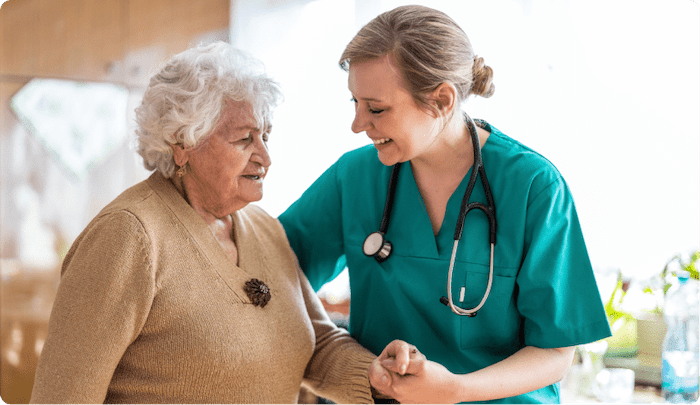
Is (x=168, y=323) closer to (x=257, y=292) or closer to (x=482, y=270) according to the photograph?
(x=257, y=292)

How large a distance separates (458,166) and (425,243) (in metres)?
0.20

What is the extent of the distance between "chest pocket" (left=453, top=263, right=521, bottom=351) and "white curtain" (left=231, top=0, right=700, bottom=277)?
3.90ft

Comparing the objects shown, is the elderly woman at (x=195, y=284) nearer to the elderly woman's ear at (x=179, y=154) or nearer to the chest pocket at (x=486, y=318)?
the elderly woman's ear at (x=179, y=154)

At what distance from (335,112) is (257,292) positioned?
1.69m

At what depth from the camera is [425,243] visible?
4.08ft

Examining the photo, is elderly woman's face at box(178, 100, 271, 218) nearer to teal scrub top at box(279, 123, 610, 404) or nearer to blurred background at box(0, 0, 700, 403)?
teal scrub top at box(279, 123, 610, 404)

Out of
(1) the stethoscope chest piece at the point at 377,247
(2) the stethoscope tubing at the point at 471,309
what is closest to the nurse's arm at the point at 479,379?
(2) the stethoscope tubing at the point at 471,309

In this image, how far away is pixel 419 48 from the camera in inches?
42.3

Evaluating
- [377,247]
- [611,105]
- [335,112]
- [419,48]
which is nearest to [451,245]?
[377,247]

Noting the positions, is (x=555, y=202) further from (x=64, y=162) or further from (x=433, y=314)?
(x=64, y=162)

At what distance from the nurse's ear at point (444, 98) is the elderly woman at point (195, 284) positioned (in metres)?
0.38

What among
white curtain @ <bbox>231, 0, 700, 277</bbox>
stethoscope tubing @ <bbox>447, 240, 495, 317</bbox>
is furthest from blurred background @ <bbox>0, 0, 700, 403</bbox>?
stethoscope tubing @ <bbox>447, 240, 495, 317</bbox>

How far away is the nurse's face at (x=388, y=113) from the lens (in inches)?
42.9

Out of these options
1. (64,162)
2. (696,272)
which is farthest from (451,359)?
(64,162)
